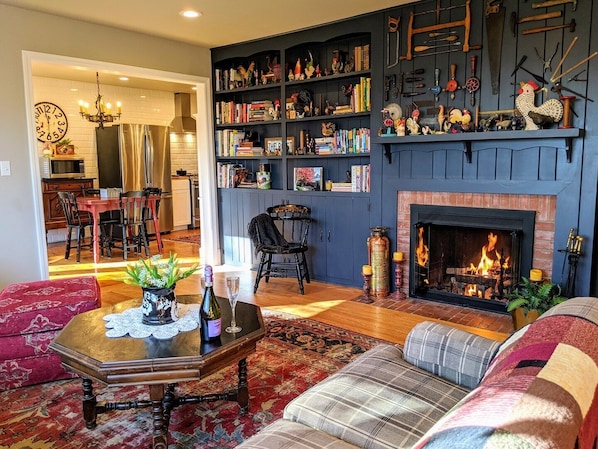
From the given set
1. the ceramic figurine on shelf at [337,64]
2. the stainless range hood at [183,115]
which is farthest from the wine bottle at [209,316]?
the stainless range hood at [183,115]

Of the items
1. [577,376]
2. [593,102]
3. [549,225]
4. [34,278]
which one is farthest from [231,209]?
[577,376]

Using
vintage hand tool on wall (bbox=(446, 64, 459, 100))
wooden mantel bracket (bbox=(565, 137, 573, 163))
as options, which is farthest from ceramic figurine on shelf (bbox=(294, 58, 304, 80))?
wooden mantel bracket (bbox=(565, 137, 573, 163))

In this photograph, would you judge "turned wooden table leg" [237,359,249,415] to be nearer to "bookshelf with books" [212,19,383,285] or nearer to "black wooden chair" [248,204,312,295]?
"black wooden chair" [248,204,312,295]

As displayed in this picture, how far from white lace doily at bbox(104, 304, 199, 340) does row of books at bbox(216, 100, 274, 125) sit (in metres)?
3.28

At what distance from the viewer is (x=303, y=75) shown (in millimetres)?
4891

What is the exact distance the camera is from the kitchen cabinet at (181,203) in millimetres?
8672

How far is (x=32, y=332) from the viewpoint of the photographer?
8.73ft

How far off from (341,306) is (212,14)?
277 centimetres

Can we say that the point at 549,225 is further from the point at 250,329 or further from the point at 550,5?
the point at 250,329

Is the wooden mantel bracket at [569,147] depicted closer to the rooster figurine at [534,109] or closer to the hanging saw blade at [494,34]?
the rooster figurine at [534,109]

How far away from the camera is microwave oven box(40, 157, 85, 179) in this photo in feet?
23.2

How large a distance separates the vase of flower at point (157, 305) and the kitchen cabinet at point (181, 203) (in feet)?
21.6

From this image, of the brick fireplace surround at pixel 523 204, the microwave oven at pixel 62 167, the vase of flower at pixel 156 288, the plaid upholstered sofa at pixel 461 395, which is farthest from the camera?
the microwave oven at pixel 62 167

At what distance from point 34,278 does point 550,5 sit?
4.66 metres
